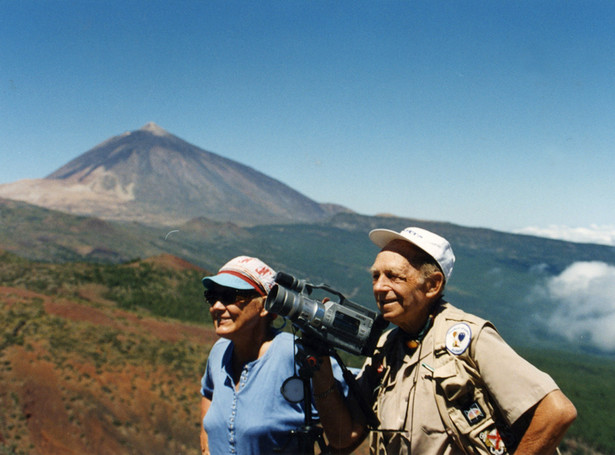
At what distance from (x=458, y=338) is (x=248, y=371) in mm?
1272

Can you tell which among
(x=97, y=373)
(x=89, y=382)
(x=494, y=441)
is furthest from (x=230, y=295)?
(x=97, y=373)

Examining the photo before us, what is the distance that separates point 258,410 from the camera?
9.02 ft

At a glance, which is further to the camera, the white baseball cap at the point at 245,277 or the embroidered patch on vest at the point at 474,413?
the white baseball cap at the point at 245,277

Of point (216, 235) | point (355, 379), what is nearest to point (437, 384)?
point (355, 379)

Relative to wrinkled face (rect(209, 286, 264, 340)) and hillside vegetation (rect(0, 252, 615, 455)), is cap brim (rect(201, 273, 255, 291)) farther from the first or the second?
hillside vegetation (rect(0, 252, 615, 455))

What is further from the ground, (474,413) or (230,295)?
(230,295)

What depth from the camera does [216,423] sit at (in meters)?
2.88

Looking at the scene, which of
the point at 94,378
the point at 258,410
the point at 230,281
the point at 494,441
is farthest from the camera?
the point at 94,378

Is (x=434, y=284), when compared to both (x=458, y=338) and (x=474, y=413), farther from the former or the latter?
(x=474, y=413)

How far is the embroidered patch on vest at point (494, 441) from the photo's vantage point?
2150mm

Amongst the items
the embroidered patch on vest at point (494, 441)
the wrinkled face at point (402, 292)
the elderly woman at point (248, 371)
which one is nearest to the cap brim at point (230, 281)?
the elderly woman at point (248, 371)

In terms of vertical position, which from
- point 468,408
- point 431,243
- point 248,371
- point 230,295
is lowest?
point 248,371

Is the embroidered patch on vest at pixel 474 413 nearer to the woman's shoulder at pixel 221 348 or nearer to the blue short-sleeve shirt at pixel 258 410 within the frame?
the blue short-sleeve shirt at pixel 258 410

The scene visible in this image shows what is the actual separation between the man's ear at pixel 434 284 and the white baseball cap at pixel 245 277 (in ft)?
2.97
